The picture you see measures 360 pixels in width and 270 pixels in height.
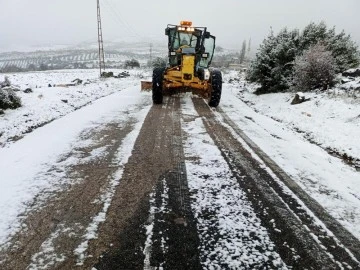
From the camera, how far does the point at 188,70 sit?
11828 mm

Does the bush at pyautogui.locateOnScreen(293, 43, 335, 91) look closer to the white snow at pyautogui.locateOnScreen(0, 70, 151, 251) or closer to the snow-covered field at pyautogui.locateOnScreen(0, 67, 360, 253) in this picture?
the snow-covered field at pyautogui.locateOnScreen(0, 67, 360, 253)

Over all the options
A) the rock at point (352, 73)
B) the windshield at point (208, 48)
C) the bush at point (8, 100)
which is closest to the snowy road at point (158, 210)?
the bush at point (8, 100)

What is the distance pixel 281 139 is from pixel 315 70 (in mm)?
6409

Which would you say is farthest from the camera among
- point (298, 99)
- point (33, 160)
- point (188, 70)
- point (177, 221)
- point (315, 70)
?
point (315, 70)

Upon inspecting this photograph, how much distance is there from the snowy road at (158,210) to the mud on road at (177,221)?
1 cm

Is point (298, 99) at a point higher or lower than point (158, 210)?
higher

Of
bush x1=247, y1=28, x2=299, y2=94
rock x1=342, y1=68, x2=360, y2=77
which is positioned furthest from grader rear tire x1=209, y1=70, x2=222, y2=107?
rock x1=342, y1=68, x2=360, y2=77

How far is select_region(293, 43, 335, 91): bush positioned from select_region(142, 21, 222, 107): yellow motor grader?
3416mm

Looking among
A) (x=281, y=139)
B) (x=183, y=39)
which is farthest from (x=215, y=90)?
(x=281, y=139)

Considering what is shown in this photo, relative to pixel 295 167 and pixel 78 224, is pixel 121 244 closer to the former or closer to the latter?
pixel 78 224

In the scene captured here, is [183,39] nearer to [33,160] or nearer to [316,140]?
[316,140]

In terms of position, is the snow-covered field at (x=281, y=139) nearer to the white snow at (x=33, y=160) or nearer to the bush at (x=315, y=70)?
the white snow at (x=33, y=160)

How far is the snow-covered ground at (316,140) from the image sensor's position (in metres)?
4.36

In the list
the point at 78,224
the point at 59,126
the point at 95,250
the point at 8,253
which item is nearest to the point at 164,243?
the point at 95,250
